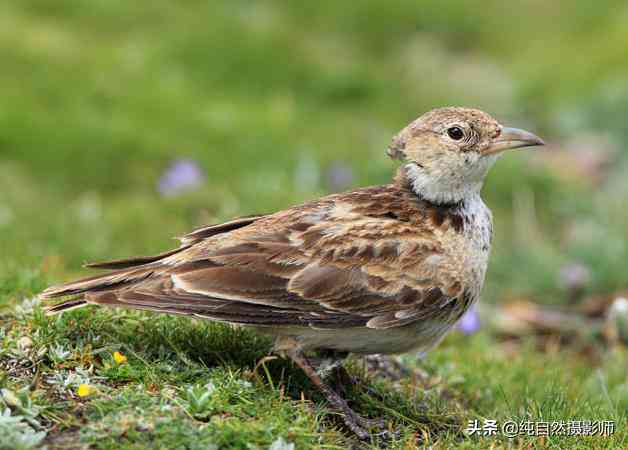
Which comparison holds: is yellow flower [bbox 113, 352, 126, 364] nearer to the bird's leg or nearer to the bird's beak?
the bird's leg

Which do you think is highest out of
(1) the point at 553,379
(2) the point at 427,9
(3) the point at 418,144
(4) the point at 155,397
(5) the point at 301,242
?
(2) the point at 427,9

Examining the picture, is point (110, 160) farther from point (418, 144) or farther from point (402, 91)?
point (418, 144)

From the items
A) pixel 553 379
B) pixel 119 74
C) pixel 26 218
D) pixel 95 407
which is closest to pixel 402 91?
pixel 119 74

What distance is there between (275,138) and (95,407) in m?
7.81

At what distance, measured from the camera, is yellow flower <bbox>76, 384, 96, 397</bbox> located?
5039mm

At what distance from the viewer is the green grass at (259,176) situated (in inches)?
208

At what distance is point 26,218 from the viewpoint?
987 cm

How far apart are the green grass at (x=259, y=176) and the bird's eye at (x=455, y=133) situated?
5.12ft

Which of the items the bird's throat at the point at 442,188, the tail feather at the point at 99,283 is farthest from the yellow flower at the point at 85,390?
the bird's throat at the point at 442,188

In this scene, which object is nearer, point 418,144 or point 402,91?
point 418,144

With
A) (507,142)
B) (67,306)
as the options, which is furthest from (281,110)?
(67,306)

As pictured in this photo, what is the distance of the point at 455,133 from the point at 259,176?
16.1 ft

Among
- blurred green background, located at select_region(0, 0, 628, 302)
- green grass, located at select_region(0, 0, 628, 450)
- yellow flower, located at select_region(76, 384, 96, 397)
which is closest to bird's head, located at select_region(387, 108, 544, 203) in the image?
green grass, located at select_region(0, 0, 628, 450)

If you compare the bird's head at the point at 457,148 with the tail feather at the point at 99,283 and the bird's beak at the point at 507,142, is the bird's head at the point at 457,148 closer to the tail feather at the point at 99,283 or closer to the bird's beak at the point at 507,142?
the bird's beak at the point at 507,142
